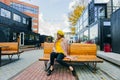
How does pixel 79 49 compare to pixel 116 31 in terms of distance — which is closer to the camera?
pixel 79 49

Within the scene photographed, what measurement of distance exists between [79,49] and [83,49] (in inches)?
6.5

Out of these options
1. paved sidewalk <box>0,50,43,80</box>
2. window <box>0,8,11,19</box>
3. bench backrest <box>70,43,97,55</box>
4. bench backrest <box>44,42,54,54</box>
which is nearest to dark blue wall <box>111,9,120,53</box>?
paved sidewalk <box>0,50,43,80</box>

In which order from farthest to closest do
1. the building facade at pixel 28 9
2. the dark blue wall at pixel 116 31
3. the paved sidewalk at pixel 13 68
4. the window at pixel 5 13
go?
1. the building facade at pixel 28 9
2. the window at pixel 5 13
3. the dark blue wall at pixel 116 31
4. the paved sidewalk at pixel 13 68

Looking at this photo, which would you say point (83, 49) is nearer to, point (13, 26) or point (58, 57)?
point (58, 57)

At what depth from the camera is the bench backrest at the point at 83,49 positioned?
10.3 m

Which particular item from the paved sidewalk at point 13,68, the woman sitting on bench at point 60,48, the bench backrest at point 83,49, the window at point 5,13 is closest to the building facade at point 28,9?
the window at point 5,13

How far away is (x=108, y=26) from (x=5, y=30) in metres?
10.7

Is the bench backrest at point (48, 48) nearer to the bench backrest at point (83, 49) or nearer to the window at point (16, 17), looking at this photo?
the bench backrest at point (83, 49)

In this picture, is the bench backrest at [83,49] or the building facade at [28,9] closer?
the bench backrest at [83,49]

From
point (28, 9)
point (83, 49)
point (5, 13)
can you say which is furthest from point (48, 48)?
point (28, 9)

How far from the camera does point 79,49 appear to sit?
34.3 ft

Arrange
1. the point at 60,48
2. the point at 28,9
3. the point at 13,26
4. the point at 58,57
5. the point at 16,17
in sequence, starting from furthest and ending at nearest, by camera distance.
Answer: the point at 28,9 → the point at 16,17 → the point at 13,26 → the point at 60,48 → the point at 58,57

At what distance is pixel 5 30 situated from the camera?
27.3m

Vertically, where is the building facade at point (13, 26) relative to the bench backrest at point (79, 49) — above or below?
above
